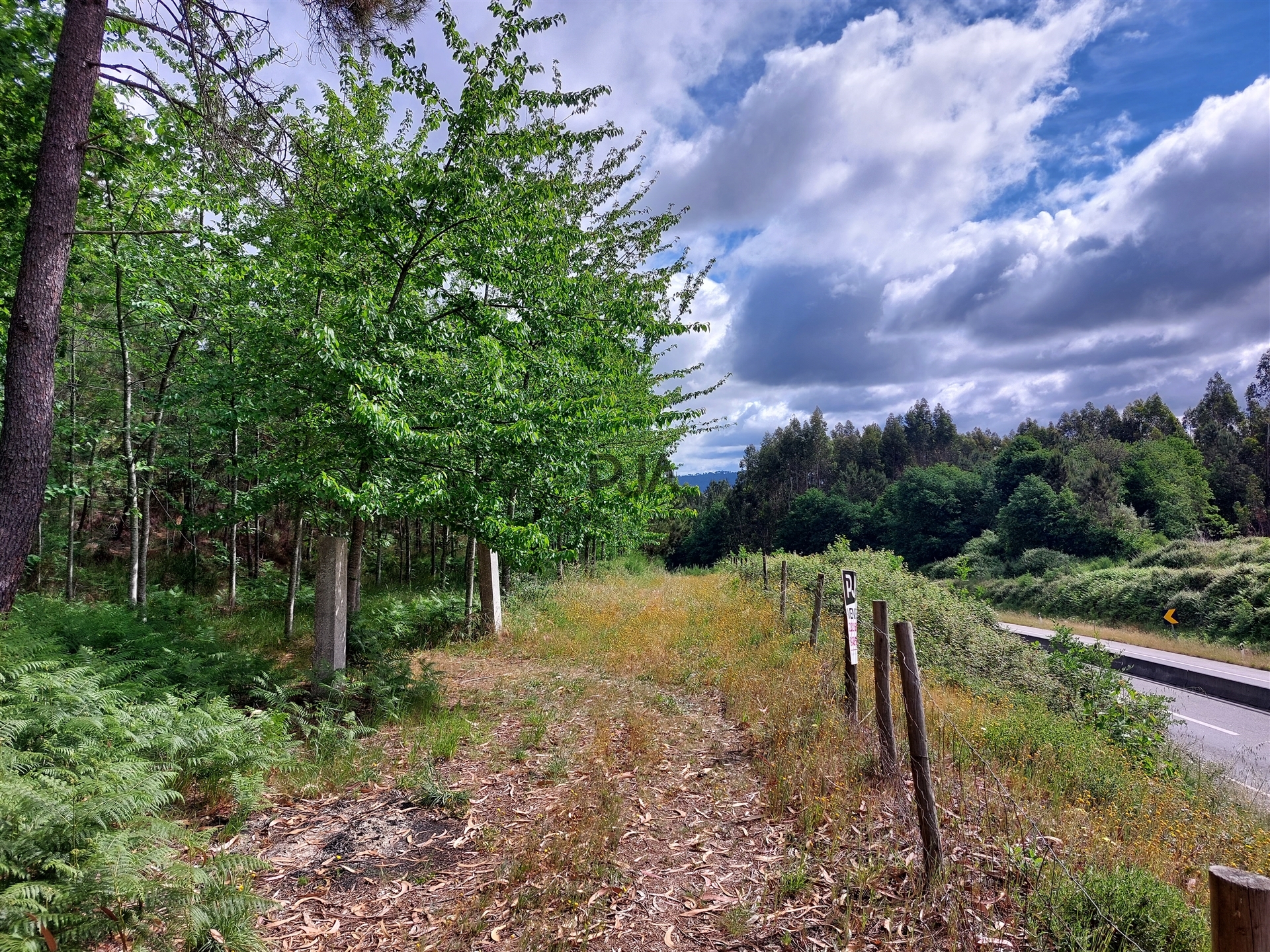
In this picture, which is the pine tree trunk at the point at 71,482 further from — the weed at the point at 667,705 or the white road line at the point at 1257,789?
the white road line at the point at 1257,789

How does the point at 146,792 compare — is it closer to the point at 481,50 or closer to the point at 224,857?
the point at 224,857

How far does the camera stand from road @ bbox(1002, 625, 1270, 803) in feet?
31.3

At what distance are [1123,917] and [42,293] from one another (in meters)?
9.89

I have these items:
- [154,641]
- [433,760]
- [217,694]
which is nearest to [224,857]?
[433,760]

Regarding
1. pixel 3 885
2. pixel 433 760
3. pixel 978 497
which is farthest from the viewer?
pixel 978 497

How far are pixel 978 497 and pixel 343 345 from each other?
244 ft

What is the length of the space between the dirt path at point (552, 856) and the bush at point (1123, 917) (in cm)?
129

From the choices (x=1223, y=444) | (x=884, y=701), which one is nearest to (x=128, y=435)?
(x=884, y=701)

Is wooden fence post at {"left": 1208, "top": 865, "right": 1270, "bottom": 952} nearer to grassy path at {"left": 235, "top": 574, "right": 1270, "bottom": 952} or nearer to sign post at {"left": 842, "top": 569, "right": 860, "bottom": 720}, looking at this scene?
grassy path at {"left": 235, "top": 574, "right": 1270, "bottom": 952}

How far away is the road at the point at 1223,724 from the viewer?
9531 mm

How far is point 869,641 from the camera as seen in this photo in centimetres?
1075

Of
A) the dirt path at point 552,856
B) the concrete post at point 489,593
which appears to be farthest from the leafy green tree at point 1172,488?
the dirt path at point 552,856

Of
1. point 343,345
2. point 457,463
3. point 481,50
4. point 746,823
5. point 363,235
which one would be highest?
point 481,50

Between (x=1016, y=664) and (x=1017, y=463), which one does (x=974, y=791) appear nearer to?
(x=1016, y=664)
